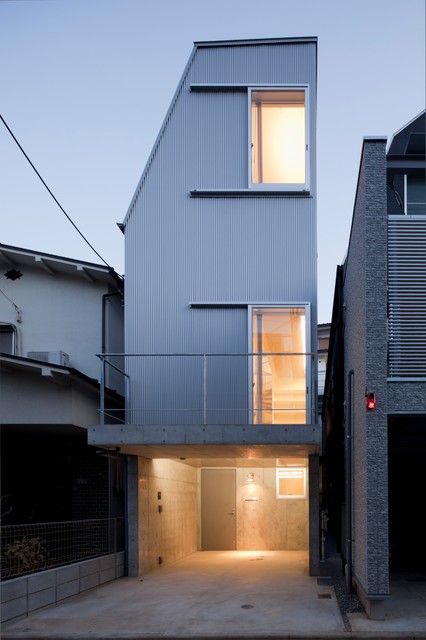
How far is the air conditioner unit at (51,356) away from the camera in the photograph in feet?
48.3

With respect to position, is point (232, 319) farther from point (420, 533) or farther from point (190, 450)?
point (420, 533)

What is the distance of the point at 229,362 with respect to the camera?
43.8 feet

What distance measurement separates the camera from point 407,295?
9.62 metres

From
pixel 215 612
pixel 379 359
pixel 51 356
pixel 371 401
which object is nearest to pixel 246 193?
pixel 51 356

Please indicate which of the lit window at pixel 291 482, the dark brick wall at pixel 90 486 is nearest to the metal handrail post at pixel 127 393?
the dark brick wall at pixel 90 486

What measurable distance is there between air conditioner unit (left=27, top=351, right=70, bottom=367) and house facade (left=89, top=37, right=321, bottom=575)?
1.57 m

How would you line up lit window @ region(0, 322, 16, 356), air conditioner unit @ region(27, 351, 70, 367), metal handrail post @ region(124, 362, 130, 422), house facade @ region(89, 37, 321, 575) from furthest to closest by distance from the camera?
1. lit window @ region(0, 322, 16, 356)
2. air conditioner unit @ region(27, 351, 70, 367)
3. metal handrail post @ region(124, 362, 130, 422)
4. house facade @ region(89, 37, 321, 575)

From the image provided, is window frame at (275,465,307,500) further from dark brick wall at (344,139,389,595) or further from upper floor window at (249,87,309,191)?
dark brick wall at (344,139,389,595)

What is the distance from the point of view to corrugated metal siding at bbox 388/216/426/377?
950 centimetres

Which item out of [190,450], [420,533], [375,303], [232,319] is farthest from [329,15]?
[420,533]

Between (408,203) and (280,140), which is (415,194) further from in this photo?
(280,140)

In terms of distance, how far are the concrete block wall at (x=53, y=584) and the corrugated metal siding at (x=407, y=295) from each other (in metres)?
5.60

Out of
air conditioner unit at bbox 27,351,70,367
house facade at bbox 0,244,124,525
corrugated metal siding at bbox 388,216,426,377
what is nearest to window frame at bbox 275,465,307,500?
house facade at bbox 0,244,124,525

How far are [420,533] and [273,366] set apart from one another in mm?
4540
